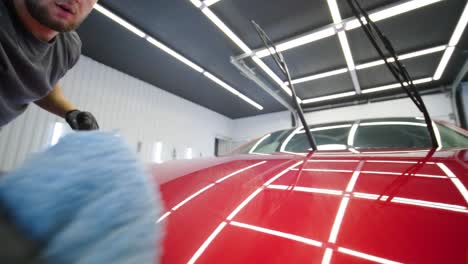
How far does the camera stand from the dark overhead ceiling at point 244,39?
374 cm

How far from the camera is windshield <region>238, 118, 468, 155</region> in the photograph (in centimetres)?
116

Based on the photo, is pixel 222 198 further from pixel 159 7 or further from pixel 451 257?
pixel 159 7

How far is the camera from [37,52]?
97 cm

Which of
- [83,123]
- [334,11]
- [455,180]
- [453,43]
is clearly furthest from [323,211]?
[453,43]

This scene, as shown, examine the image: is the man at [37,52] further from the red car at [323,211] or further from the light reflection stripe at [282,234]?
the light reflection stripe at [282,234]

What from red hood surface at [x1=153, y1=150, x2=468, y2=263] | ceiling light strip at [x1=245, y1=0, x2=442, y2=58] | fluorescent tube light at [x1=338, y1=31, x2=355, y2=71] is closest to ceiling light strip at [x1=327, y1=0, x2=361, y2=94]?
fluorescent tube light at [x1=338, y1=31, x2=355, y2=71]

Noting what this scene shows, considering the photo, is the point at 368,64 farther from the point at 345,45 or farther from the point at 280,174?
the point at 280,174

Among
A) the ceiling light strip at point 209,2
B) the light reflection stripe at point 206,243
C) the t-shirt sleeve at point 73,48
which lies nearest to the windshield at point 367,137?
the light reflection stripe at point 206,243

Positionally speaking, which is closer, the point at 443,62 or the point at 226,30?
the point at 226,30

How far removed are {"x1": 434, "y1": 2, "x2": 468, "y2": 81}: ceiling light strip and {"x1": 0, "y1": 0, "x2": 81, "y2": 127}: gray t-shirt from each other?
5440 millimetres

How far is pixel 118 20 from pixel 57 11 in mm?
3791

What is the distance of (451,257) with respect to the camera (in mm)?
326

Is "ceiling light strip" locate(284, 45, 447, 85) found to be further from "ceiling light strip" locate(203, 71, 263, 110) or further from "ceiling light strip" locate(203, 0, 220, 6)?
"ceiling light strip" locate(203, 0, 220, 6)

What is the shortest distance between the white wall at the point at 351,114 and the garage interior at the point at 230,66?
35 millimetres
